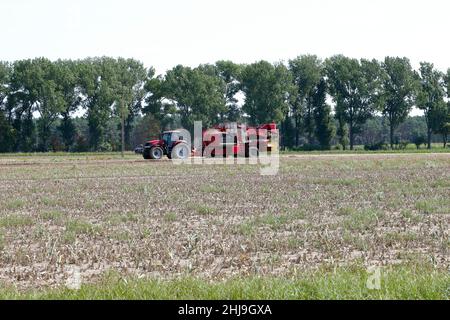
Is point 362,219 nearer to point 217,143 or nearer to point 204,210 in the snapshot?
point 204,210

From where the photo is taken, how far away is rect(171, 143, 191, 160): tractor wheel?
46000 mm

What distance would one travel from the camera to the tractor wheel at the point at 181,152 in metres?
46.0

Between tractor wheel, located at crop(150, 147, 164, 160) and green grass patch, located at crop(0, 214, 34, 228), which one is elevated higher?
tractor wheel, located at crop(150, 147, 164, 160)

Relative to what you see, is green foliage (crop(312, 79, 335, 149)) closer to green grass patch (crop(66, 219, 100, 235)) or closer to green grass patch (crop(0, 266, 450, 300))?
green grass patch (crop(66, 219, 100, 235))

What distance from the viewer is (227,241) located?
39.8 ft

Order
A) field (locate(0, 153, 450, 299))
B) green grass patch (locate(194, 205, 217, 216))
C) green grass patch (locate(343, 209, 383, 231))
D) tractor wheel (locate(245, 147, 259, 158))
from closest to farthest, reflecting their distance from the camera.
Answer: field (locate(0, 153, 450, 299))
green grass patch (locate(343, 209, 383, 231))
green grass patch (locate(194, 205, 217, 216))
tractor wheel (locate(245, 147, 259, 158))

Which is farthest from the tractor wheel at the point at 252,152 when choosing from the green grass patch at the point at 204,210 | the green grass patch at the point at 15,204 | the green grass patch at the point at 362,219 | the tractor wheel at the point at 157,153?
the green grass patch at the point at 362,219

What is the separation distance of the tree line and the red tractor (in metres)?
38.8

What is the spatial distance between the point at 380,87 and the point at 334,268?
9108 cm

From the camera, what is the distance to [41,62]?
91.0 m

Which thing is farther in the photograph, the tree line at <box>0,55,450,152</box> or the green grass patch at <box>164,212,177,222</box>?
the tree line at <box>0,55,450,152</box>

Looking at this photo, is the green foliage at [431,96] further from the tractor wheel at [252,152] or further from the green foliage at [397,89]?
the tractor wheel at [252,152]

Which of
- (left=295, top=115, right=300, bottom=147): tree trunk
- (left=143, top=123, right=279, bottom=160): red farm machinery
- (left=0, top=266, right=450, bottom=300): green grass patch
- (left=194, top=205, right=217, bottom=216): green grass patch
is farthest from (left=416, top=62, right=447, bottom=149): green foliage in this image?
(left=0, top=266, right=450, bottom=300): green grass patch

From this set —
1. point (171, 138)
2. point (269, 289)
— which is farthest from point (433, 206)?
point (171, 138)
